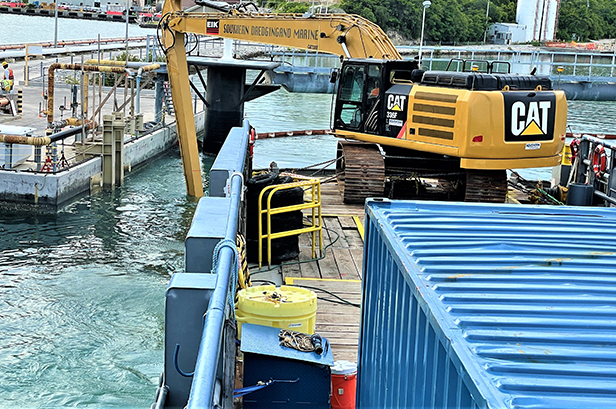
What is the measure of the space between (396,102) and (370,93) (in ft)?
2.80

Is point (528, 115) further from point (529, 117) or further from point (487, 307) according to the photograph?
point (487, 307)

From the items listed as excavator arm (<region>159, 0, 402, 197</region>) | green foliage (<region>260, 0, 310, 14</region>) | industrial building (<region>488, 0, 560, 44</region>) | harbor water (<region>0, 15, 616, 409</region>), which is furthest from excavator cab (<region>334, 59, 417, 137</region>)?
industrial building (<region>488, 0, 560, 44</region>)

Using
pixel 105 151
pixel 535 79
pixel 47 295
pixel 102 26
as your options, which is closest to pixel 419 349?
pixel 47 295

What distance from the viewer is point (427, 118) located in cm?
1569

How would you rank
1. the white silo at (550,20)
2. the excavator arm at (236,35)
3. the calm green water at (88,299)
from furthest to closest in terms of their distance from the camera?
the white silo at (550,20) < the excavator arm at (236,35) < the calm green water at (88,299)

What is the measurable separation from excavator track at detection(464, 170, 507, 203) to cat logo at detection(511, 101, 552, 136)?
1.31 m

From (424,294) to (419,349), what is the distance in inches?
16.1

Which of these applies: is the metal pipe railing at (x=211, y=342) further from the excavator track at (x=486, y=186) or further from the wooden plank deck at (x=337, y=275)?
the excavator track at (x=486, y=186)

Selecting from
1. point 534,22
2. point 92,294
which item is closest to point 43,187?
point 92,294

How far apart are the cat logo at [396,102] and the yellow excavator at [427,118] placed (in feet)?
0.07

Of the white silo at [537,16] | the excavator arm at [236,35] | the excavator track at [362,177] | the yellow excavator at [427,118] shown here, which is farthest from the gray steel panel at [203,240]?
the white silo at [537,16]

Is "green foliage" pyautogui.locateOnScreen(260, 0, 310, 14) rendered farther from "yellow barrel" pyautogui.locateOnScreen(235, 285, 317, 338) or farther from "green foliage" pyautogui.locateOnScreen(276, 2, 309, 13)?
"yellow barrel" pyautogui.locateOnScreen(235, 285, 317, 338)

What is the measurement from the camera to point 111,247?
17.2m

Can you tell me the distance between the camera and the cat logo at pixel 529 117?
49.4 ft
